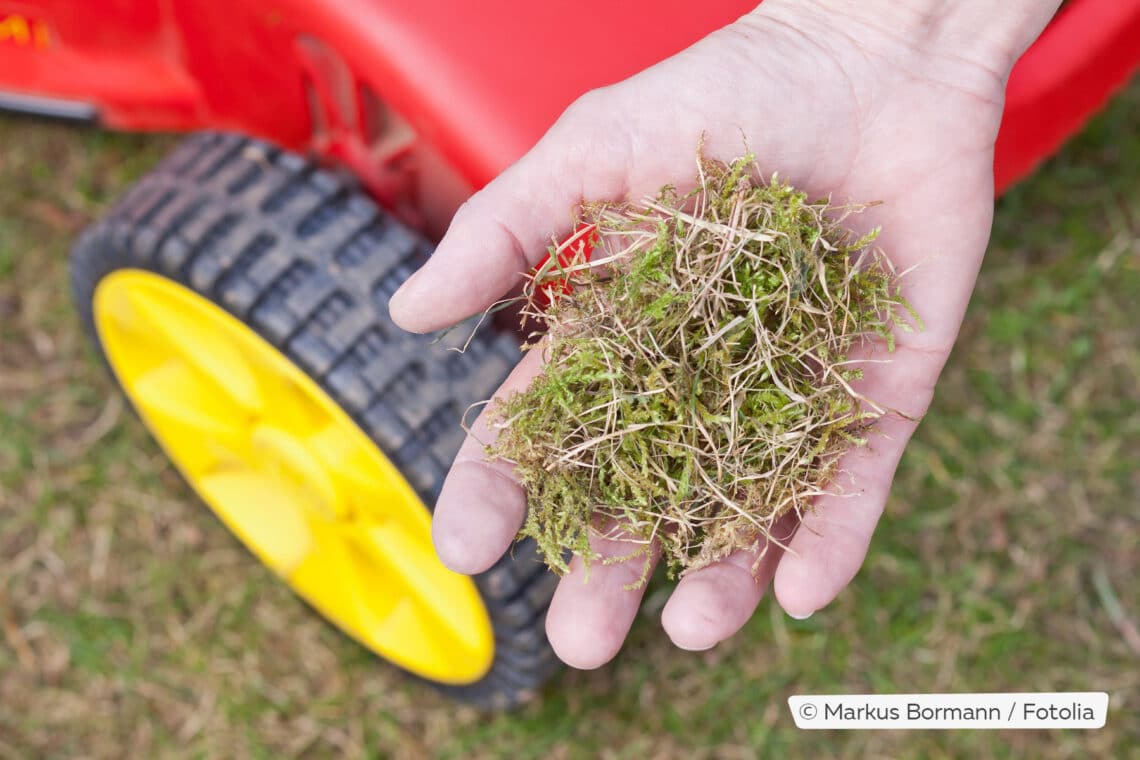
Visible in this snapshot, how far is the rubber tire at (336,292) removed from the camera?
74.5 inches

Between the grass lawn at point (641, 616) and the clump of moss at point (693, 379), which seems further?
the grass lawn at point (641, 616)

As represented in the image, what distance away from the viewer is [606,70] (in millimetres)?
1863

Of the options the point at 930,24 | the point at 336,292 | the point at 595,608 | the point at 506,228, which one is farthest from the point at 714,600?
the point at 930,24

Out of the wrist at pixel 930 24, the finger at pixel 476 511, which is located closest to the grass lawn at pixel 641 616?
the finger at pixel 476 511

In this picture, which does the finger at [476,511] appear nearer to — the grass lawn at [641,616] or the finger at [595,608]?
the finger at [595,608]

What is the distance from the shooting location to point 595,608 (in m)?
1.64

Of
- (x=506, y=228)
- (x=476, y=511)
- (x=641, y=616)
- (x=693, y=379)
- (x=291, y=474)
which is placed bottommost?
(x=641, y=616)

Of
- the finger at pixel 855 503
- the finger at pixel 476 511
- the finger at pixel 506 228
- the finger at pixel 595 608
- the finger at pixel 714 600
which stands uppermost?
the finger at pixel 506 228

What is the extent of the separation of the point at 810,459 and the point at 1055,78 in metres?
1.12

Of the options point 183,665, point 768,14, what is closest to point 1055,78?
point 768,14

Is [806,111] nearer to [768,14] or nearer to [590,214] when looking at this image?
[768,14]

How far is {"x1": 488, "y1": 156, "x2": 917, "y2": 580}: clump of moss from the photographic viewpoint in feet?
5.32

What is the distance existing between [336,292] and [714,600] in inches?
36.0

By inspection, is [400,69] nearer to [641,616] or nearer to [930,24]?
[930,24]
